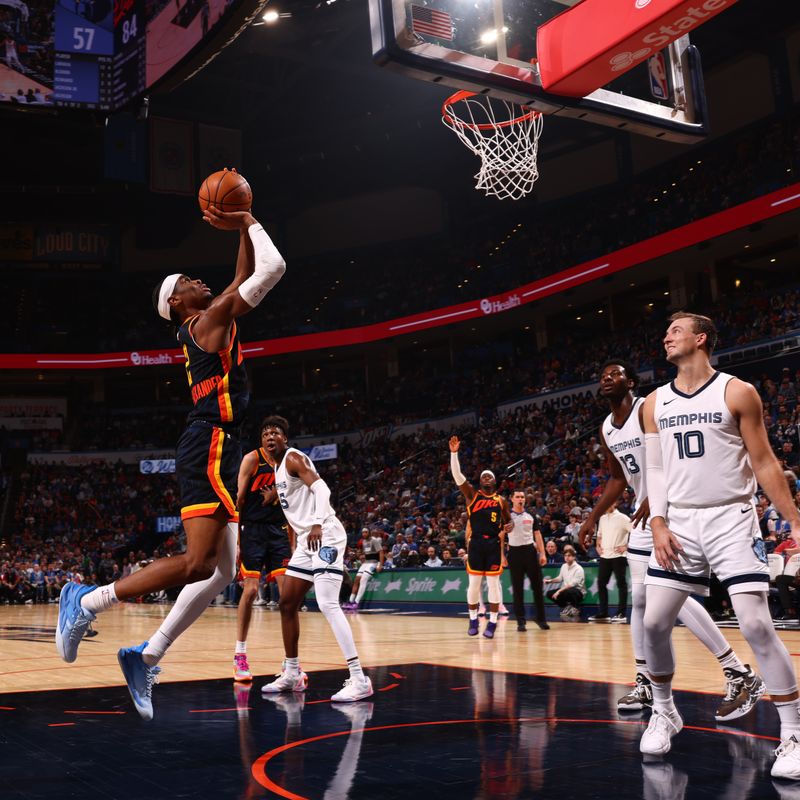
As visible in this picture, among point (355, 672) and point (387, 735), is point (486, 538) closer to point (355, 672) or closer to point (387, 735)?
point (355, 672)

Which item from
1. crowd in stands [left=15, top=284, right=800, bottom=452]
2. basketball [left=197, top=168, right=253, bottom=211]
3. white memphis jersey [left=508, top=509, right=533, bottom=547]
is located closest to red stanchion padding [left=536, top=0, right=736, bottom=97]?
basketball [left=197, top=168, right=253, bottom=211]

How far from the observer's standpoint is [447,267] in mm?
33375

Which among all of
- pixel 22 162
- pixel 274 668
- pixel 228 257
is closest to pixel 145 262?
pixel 228 257

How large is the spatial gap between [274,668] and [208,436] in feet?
14.1

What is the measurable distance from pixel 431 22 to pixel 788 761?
242 inches

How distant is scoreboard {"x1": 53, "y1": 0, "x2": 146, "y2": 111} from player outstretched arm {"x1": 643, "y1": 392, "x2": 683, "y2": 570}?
16.9 metres

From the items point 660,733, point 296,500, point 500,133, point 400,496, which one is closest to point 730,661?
point 660,733

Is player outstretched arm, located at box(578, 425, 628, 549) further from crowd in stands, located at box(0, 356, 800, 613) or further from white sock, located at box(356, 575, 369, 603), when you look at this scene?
white sock, located at box(356, 575, 369, 603)

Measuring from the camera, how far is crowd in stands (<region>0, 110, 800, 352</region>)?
82.3 ft

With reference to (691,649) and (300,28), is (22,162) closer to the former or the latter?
(300,28)

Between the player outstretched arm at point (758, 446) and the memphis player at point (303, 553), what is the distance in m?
3.13

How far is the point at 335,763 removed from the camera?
4129 millimetres

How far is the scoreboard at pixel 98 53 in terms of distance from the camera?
60.4ft

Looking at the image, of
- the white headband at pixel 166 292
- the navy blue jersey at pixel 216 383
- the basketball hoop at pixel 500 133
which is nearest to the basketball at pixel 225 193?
the white headband at pixel 166 292
